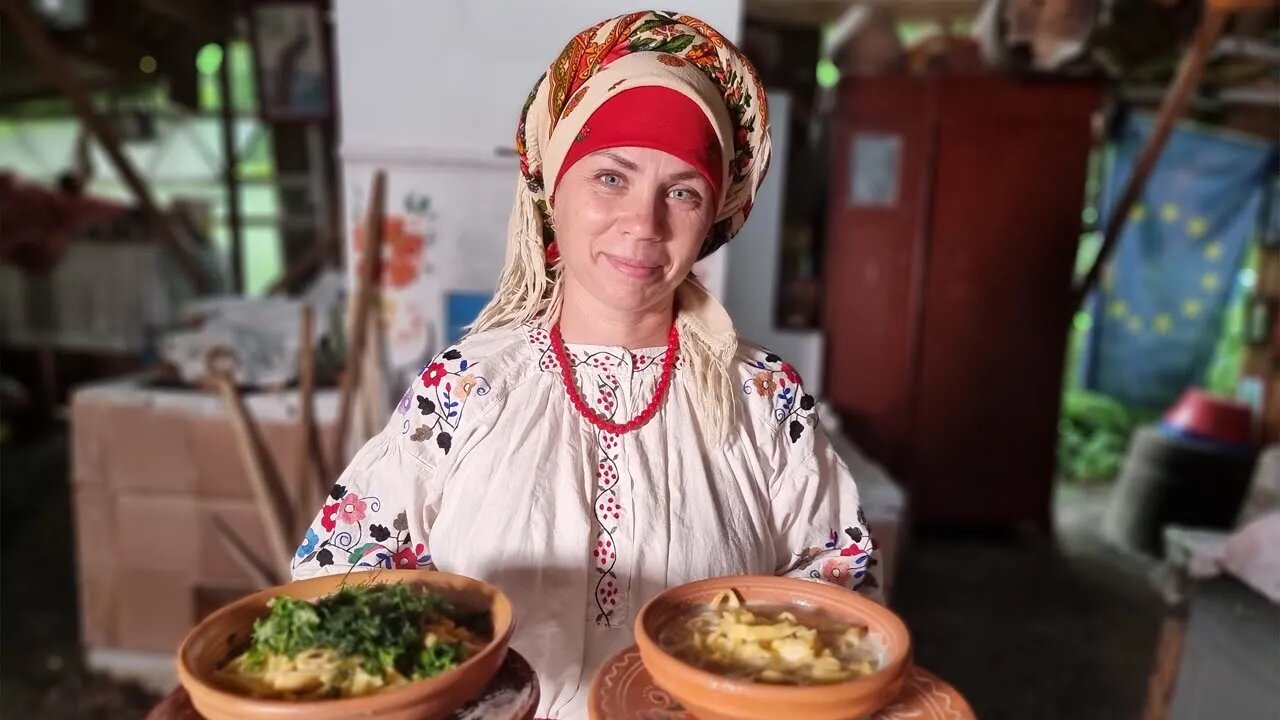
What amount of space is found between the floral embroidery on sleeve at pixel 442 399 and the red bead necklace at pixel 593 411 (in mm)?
99

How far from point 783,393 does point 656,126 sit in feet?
1.28

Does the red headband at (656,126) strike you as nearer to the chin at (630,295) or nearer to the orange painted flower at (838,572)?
the chin at (630,295)

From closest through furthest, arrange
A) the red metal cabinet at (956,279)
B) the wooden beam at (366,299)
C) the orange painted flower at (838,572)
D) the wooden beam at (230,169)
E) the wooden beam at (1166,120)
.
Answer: the orange painted flower at (838,572) < the wooden beam at (366,299) < the wooden beam at (1166,120) < the red metal cabinet at (956,279) < the wooden beam at (230,169)

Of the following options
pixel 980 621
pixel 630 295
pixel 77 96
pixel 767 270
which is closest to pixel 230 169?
pixel 77 96

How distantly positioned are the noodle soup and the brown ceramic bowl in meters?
0.01

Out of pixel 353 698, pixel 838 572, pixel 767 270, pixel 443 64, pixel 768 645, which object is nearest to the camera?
pixel 353 698

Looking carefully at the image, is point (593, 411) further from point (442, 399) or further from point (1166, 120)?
point (1166, 120)

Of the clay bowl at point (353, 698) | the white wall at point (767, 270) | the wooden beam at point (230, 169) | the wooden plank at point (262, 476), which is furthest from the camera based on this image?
the wooden beam at point (230, 169)

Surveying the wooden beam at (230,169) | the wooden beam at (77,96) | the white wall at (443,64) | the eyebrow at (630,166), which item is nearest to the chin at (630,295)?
the eyebrow at (630,166)

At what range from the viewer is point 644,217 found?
954mm

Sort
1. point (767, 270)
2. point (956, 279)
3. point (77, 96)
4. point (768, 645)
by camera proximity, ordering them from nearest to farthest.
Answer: point (768, 645) < point (77, 96) < point (767, 270) < point (956, 279)

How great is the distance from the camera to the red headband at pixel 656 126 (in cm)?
94

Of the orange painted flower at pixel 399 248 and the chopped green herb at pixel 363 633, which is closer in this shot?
the chopped green herb at pixel 363 633

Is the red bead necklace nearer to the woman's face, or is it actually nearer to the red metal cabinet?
the woman's face
